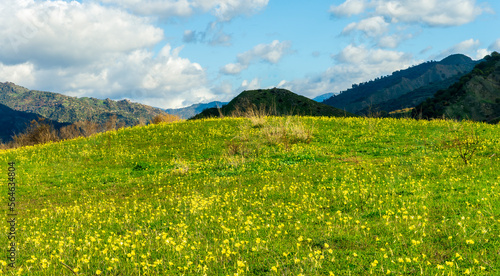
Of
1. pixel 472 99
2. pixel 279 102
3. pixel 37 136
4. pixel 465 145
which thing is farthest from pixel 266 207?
pixel 472 99

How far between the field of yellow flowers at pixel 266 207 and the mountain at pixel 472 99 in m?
92.7

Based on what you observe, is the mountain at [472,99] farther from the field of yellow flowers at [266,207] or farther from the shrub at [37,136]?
the shrub at [37,136]

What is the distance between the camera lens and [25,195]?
44.8 feet

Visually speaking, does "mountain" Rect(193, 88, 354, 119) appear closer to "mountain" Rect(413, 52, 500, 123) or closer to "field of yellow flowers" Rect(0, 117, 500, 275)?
"mountain" Rect(413, 52, 500, 123)

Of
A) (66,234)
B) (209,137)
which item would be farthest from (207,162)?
(66,234)

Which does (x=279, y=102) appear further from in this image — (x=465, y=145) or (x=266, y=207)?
(x=266, y=207)

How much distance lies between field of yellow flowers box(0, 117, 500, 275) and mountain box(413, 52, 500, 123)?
304 feet

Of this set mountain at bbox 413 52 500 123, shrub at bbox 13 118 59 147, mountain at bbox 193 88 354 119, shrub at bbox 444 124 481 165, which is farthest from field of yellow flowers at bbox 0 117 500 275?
mountain at bbox 413 52 500 123

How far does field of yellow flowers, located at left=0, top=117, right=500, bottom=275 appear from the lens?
5574mm

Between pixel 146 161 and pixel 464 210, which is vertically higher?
pixel 146 161

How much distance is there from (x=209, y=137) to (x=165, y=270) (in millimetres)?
19089

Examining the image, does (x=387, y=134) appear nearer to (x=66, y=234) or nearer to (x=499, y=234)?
(x=499, y=234)

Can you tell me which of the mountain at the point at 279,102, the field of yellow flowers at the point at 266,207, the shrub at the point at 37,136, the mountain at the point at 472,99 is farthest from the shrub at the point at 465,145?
the mountain at the point at 472,99

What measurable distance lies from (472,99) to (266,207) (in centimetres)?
12118
